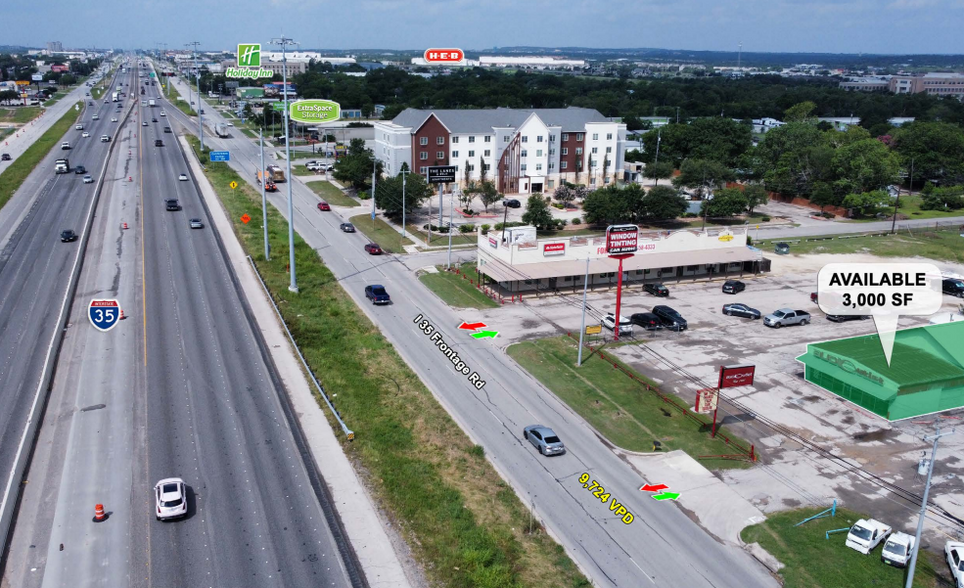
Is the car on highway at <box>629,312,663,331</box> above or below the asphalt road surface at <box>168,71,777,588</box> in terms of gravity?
above

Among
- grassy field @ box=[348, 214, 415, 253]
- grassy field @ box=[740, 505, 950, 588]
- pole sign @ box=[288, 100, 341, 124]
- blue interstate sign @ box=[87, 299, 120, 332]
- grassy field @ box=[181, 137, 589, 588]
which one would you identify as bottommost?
grassy field @ box=[740, 505, 950, 588]

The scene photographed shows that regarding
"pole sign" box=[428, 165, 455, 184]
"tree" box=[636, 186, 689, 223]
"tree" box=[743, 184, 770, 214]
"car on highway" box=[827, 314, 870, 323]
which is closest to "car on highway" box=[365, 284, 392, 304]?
"pole sign" box=[428, 165, 455, 184]

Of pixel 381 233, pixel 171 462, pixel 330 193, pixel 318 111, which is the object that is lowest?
pixel 171 462

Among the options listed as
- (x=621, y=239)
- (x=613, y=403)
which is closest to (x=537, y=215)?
(x=621, y=239)

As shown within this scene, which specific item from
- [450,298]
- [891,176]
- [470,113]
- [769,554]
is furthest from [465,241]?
[891,176]

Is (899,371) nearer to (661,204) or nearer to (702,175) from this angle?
(661,204)

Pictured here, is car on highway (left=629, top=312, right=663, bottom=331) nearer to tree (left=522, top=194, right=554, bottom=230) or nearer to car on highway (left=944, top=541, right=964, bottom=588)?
car on highway (left=944, top=541, right=964, bottom=588)

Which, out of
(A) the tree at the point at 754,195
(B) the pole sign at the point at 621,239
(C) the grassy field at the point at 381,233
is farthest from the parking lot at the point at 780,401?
(A) the tree at the point at 754,195
